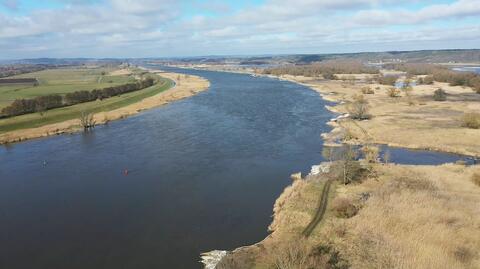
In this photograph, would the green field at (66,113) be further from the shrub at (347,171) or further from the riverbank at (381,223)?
the shrub at (347,171)

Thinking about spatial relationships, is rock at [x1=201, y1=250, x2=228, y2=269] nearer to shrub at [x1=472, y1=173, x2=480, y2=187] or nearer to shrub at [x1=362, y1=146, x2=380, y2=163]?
shrub at [x1=362, y1=146, x2=380, y2=163]

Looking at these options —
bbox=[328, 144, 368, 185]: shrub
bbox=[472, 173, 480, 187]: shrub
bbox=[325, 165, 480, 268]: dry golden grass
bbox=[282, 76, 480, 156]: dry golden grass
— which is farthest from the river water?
bbox=[472, 173, 480, 187]: shrub

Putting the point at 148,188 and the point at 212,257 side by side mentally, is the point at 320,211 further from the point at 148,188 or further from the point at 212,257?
the point at 148,188

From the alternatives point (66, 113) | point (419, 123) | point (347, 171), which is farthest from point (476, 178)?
point (66, 113)

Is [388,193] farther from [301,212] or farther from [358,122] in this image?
[358,122]

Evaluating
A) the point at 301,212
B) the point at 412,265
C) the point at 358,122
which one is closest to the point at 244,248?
the point at 301,212

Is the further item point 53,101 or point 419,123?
point 53,101
